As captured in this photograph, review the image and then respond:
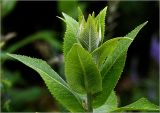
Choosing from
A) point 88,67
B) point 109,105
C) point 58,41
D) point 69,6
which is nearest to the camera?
point 88,67

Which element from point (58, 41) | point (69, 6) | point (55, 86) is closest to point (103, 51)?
point (55, 86)

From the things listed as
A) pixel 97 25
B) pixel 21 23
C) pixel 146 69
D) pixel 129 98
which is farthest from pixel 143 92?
pixel 97 25

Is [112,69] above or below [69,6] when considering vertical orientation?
below

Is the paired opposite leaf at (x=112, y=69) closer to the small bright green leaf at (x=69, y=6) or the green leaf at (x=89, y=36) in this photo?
the green leaf at (x=89, y=36)

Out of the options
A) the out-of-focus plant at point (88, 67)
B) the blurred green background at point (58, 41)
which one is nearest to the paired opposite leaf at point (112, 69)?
the out-of-focus plant at point (88, 67)

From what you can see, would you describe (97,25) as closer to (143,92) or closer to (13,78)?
(13,78)

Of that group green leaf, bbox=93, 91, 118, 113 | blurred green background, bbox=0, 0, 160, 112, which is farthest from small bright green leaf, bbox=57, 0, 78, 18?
green leaf, bbox=93, 91, 118, 113

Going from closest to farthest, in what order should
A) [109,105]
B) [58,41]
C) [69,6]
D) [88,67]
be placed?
[88,67] < [109,105] < [69,6] < [58,41]

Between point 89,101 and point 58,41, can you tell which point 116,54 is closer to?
point 89,101
